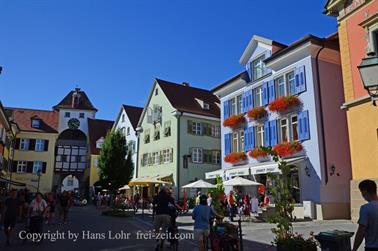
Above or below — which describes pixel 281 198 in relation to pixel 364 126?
below

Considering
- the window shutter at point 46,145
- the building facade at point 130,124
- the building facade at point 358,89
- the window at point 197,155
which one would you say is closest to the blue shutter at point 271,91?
the building facade at point 358,89

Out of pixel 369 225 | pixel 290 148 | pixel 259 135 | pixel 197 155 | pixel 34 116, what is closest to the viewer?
pixel 369 225

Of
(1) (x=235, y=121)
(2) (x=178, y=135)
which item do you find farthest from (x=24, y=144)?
(1) (x=235, y=121)

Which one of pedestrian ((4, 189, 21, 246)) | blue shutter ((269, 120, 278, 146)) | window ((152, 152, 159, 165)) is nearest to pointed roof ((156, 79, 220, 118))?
window ((152, 152, 159, 165))

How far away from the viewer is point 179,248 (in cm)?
1129

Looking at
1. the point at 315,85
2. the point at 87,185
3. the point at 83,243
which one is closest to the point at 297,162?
the point at 315,85

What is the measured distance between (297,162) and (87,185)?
42.8 m

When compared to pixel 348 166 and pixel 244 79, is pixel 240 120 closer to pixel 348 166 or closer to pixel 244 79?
pixel 244 79

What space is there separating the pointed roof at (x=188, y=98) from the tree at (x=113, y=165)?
7.62 m

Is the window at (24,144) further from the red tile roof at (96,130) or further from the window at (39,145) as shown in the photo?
the red tile roof at (96,130)

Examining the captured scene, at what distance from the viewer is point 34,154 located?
5112 centimetres

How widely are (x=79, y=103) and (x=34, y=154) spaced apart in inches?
544

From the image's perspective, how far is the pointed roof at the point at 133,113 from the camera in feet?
160

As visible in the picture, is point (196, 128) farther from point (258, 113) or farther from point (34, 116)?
point (34, 116)
